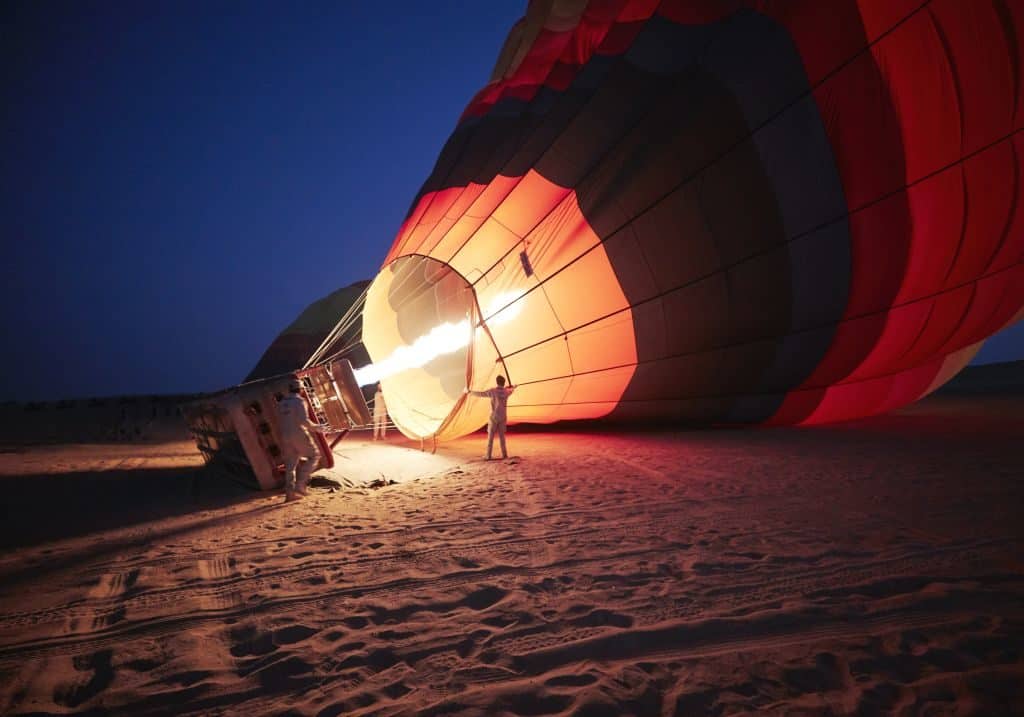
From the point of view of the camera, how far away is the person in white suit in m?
4.81

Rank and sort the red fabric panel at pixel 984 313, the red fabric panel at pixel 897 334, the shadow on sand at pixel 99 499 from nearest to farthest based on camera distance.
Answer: the shadow on sand at pixel 99 499, the red fabric panel at pixel 897 334, the red fabric panel at pixel 984 313

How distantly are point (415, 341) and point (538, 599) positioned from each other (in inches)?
294

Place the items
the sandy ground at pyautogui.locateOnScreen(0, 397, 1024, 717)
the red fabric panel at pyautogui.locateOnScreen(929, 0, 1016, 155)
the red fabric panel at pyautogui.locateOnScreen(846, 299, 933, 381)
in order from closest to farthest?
the sandy ground at pyautogui.locateOnScreen(0, 397, 1024, 717) → the red fabric panel at pyautogui.locateOnScreen(929, 0, 1016, 155) → the red fabric panel at pyautogui.locateOnScreen(846, 299, 933, 381)

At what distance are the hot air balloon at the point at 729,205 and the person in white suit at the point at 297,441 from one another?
6.79 feet

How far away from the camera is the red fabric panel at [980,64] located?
4.04m

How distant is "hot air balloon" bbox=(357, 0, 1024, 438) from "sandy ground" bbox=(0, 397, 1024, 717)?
83.9 inches

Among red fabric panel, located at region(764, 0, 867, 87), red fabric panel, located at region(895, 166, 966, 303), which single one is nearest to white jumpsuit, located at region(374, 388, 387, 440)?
red fabric panel, located at region(764, 0, 867, 87)

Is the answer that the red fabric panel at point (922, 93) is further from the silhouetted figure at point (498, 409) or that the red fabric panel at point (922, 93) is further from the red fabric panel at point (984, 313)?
the silhouetted figure at point (498, 409)

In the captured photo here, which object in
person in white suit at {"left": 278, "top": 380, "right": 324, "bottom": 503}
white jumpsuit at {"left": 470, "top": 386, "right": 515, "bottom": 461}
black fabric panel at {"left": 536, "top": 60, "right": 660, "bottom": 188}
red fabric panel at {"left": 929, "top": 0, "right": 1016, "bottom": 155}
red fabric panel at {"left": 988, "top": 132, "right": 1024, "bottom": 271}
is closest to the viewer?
red fabric panel at {"left": 929, "top": 0, "right": 1016, "bottom": 155}

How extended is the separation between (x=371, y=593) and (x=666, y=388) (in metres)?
5.27

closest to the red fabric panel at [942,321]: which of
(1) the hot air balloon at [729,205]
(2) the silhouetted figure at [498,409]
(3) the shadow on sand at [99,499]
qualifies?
(1) the hot air balloon at [729,205]

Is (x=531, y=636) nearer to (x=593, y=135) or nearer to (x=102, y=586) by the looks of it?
(x=102, y=586)

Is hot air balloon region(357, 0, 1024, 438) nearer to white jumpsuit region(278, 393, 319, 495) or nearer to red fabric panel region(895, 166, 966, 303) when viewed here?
red fabric panel region(895, 166, 966, 303)

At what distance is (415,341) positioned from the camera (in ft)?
30.7
